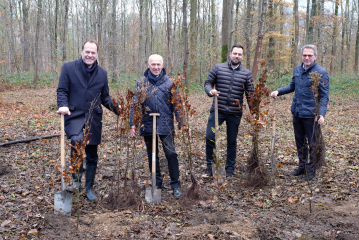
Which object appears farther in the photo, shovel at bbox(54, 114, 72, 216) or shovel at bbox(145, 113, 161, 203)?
shovel at bbox(145, 113, 161, 203)

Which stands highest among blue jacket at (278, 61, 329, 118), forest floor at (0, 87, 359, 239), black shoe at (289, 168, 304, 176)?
blue jacket at (278, 61, 329, 118)

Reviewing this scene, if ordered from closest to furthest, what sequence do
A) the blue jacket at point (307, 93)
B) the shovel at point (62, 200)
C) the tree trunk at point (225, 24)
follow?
the shovel at point (62, 200), the blue jacket at point (307, 93), the tree trunk at point (225, 24)

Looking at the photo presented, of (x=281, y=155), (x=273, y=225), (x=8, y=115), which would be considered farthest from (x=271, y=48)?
(x=273, y=225)

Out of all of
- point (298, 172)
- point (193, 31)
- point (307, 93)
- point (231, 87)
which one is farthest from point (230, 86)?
point (193, 31)

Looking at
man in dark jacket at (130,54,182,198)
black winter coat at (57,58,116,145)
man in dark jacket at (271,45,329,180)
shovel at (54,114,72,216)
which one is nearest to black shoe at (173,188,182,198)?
man in dark jacket at (130,54,182,198)

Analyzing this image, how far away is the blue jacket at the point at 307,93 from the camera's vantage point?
14.0 feet

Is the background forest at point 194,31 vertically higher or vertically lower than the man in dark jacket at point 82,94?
higher

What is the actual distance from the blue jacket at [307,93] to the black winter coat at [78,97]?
124 inches

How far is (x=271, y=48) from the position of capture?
19.7m

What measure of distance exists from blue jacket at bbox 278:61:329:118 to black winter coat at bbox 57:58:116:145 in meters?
3.15

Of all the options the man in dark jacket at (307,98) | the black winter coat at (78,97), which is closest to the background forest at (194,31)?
the man in dark jacket at (307,98)

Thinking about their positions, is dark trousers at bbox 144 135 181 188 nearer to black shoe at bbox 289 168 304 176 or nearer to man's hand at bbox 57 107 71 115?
man's hand at bbox 57 107 71 115

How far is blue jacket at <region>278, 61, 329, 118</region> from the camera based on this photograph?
4270 millimetres

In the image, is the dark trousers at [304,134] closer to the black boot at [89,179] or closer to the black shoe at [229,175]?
the black shoe at [229,175]
